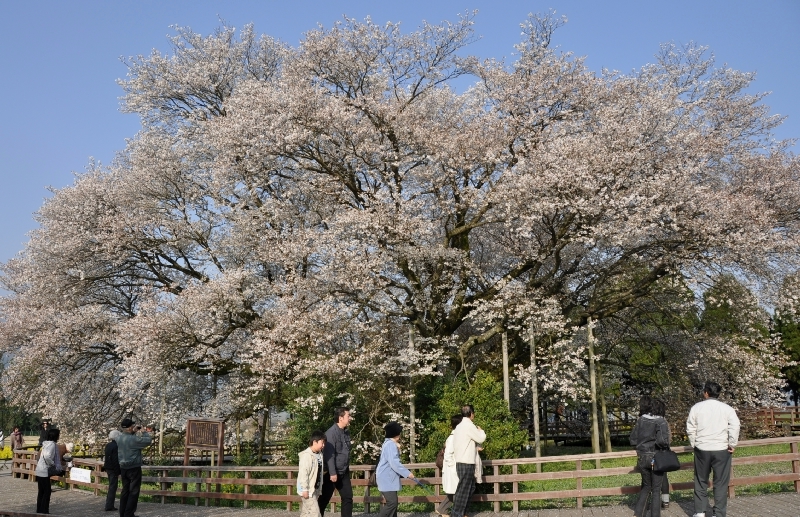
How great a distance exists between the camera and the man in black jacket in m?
10.4

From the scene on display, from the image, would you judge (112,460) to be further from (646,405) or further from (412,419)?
(646,405)

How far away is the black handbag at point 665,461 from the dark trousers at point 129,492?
8303mm

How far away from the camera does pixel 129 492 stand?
1216 centimetres

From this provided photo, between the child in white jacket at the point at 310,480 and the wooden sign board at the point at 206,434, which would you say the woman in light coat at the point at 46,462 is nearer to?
the wooden sign board at the point at 206,434

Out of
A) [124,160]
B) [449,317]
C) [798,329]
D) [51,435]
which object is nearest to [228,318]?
[449,317]

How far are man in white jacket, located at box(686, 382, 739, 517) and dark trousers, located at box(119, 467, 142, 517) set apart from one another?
29.0 feet

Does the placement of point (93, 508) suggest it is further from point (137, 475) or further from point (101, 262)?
point (101, 262)

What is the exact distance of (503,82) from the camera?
68.7 ft

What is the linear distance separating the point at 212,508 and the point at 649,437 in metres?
9.83

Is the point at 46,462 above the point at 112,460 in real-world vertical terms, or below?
above

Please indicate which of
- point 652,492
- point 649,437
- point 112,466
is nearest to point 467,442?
point 649,437

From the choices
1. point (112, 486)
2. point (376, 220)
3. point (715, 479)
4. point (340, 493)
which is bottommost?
point (112, 486)

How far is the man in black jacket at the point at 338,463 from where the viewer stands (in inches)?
409

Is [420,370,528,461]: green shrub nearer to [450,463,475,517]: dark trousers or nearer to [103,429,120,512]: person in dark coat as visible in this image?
[450,463,475,517]: dark trousers
